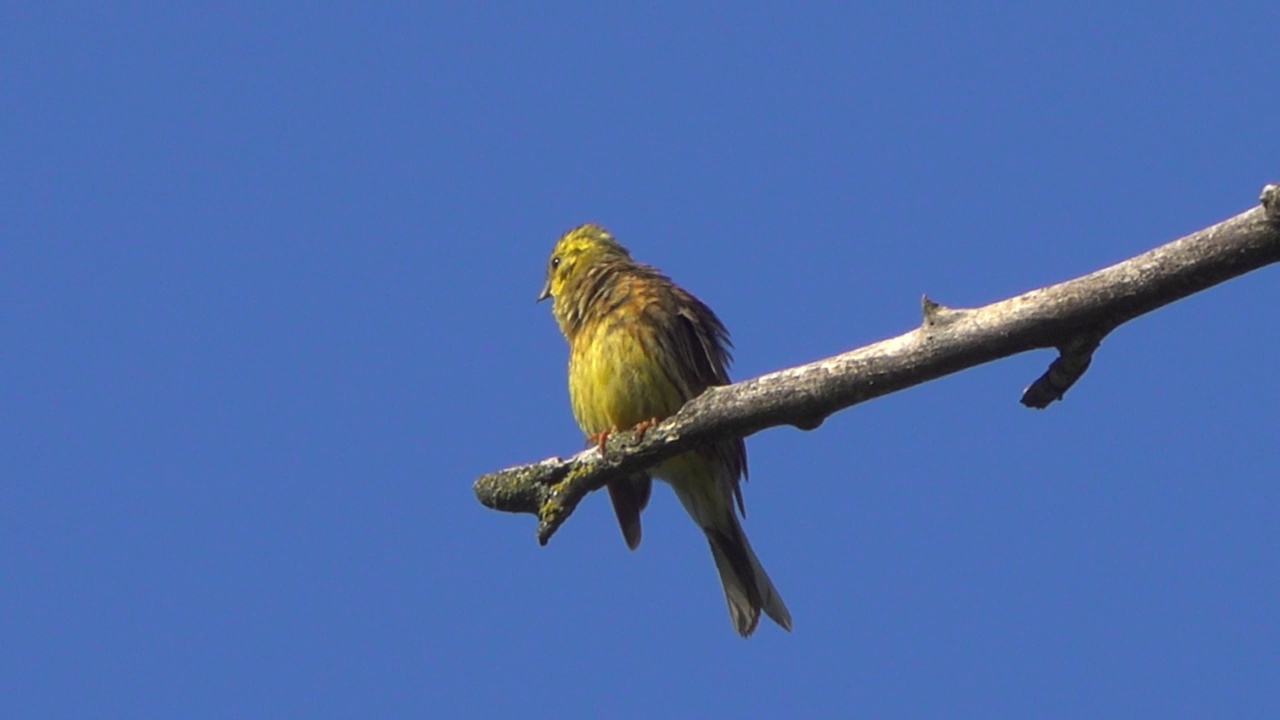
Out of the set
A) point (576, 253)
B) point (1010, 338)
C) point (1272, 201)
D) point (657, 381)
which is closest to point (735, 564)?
point (657, 381)

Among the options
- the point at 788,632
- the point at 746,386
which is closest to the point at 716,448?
the point at 788,632

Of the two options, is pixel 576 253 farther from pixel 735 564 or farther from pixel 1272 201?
pixel 1272 201

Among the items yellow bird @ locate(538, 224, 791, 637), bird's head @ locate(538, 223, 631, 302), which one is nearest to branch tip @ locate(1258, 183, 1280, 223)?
yellow bird @ locate(538, 224, 791, 637)

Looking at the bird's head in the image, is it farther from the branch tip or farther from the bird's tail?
the branch tip

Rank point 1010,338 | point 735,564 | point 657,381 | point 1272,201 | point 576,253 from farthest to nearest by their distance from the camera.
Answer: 1. point 576,253
2. point 735,564
3. point 657,381
4. point 1010,338
5. point 1272,201

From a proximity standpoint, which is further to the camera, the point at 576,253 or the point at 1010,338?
the point at 576,253

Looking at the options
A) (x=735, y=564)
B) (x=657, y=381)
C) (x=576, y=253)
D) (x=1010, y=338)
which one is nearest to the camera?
(x=1010, y=338)
